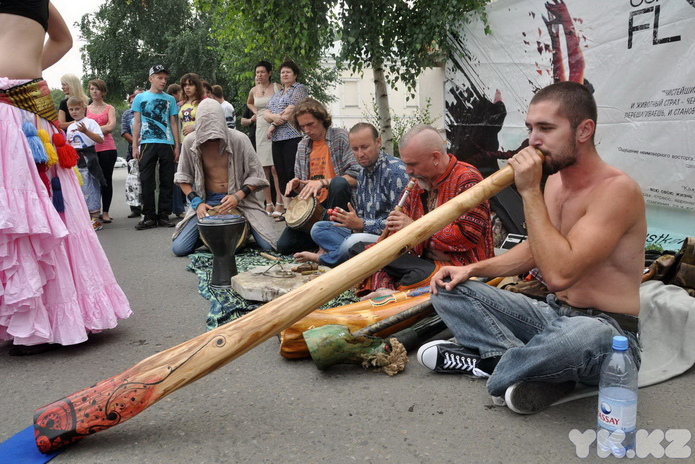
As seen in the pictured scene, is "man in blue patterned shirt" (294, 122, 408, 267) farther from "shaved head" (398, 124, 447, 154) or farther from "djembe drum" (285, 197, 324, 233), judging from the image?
"shaved head" (398, 124, 447, 154)

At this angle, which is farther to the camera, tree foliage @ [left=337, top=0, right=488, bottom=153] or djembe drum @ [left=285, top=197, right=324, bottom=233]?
tree foliage @ [left=337, top=0, right=488, bottom=153]

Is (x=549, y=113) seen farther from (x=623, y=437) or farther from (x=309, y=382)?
(x=309, y=382)

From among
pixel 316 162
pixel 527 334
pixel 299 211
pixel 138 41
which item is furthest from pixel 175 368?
pixel 138 41

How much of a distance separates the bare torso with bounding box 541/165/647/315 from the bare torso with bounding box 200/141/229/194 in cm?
396

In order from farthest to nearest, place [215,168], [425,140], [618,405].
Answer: [215,168]
[425,140]
[618,405]

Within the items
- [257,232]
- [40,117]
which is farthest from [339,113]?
[40,117]

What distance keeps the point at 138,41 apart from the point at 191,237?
25.4m

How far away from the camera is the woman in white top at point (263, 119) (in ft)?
25.7

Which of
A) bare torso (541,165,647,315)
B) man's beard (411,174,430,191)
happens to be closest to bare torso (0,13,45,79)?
man's beard (411,174,430,191)

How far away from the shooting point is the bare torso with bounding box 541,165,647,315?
2215mm

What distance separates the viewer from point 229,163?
576 centimetres

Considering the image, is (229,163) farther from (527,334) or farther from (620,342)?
(620,342)

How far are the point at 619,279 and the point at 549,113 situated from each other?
70 cm
